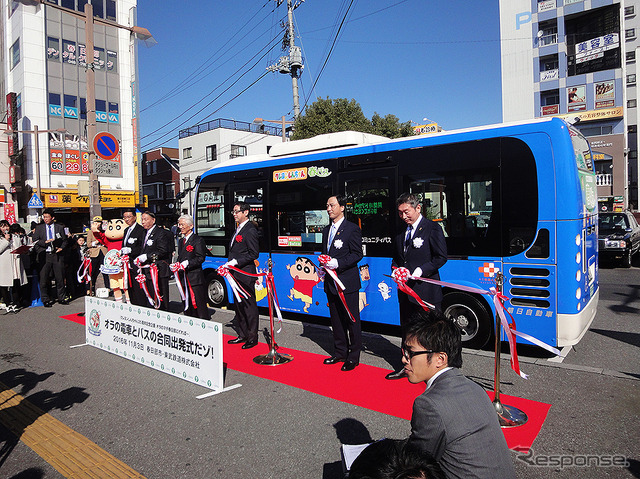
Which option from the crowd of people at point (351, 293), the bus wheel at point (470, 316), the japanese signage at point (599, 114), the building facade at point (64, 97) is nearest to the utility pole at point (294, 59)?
the building facade at point (64, 97)

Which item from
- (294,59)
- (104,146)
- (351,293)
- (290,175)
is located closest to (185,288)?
(290,175)

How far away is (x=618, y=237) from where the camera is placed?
48.8 feet

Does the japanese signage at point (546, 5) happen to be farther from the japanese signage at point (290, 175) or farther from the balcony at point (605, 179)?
the japanese signage at point (290, 175)

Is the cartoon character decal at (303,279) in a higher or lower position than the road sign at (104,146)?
lower

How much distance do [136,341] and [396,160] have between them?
4526 mm

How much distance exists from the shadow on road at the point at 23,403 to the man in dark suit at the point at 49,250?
551cm

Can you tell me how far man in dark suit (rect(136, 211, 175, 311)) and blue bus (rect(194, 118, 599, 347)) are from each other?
A: 1.75m

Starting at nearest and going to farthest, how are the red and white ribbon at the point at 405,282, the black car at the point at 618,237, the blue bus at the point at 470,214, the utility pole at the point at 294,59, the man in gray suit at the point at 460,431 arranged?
the man in gray suit at the point at 460,431 < the red and white ribbon at the point at 405,282 < the blue bus at the point at 470,214 < the black car at the point at 618,237 < the utility pole at the point at 294,59

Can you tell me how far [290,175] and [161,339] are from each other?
12.5ft

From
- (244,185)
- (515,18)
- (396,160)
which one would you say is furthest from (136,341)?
(515,18)

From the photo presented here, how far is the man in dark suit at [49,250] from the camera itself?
10711 millimetres

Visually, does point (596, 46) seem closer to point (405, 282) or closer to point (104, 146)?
point (104, 146)

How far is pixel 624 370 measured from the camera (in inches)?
210

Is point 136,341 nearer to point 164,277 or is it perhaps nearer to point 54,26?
point 164,277
